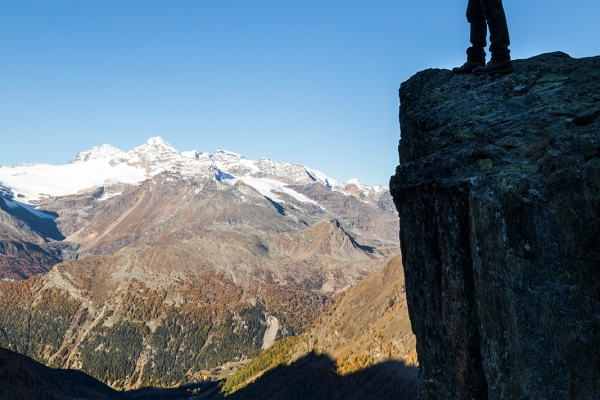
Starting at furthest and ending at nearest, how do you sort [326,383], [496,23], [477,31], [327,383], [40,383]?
[40,383] < [326,383] < [327,383] < [477,31] < [496,23]

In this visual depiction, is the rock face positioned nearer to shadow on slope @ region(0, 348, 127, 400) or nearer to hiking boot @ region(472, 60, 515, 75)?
hiking boot @ region(472, 60, 515, 75)

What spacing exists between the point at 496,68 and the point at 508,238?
6912 mm

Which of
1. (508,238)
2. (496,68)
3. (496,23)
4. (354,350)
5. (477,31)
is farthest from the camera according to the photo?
(354,350)

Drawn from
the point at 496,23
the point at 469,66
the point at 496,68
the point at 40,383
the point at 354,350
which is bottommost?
the point at 40,383

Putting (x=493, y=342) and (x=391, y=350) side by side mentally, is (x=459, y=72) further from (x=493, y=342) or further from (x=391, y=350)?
(x=391, y=350)

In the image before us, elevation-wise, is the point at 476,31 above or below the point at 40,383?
above

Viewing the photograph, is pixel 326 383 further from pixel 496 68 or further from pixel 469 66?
pixel 496 68

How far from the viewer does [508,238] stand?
7.29 metres

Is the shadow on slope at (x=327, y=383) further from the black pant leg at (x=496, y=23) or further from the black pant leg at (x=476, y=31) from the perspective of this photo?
the black pant leg at (x=496, y=23)

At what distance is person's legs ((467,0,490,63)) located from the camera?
12.6m

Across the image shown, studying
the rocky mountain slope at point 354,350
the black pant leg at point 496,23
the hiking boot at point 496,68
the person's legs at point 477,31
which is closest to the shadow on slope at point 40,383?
the rocky mountain slope at point 354,350

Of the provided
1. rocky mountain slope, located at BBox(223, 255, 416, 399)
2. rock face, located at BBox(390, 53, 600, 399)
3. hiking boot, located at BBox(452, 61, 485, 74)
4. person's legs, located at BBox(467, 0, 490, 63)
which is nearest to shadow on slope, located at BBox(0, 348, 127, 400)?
rocky mountain slope, located at BBox(223, 255, 416, 399)

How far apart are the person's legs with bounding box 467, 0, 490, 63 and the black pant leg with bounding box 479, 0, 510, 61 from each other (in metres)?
0.51

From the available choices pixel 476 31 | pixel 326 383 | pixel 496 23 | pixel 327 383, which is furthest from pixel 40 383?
pixel 496 23
